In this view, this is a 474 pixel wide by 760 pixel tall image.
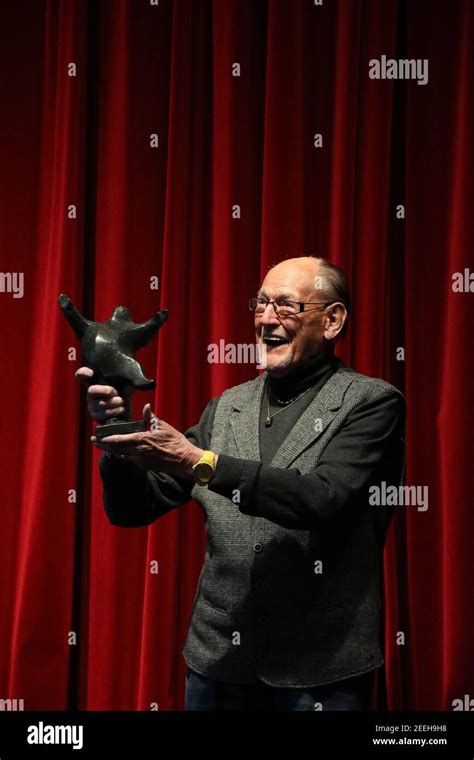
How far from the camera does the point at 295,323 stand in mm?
1719

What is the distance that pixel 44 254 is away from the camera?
256cm

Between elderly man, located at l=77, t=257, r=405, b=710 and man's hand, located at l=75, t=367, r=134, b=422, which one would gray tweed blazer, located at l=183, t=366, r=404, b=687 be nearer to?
elderly man, located at l=77, t=257, r=405, b=710

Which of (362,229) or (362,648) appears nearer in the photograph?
(362,648)

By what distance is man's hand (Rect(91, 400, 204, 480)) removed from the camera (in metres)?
1.39

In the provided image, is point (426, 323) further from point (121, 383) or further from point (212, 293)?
point (121, 383)

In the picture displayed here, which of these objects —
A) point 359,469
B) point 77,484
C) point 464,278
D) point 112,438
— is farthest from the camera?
point 77,484

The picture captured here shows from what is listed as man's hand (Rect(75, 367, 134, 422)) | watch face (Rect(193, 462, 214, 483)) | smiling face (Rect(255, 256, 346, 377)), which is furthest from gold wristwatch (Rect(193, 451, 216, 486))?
smiling face (Rect(255, 256, 346, 377))

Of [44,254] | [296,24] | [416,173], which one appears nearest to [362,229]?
[416,173]

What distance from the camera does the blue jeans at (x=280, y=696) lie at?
4.93 ft

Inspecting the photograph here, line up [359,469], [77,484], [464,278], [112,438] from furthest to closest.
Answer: [77,484] < [464,278] < [359,469] < [112,438]

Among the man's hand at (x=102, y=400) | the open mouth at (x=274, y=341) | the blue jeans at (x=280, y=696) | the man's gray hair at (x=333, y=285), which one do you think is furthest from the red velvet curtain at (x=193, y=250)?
the man's hand at (x=102, y=400)

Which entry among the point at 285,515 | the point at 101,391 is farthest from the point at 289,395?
the point at 101,391

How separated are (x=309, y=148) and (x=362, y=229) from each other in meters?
0.32

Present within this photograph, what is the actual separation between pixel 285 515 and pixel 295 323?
18.5 inches
